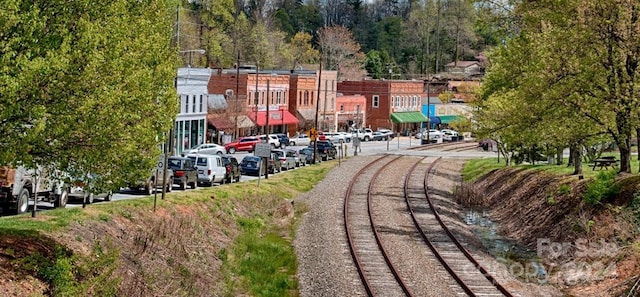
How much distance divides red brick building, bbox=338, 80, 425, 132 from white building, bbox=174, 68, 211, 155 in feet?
146

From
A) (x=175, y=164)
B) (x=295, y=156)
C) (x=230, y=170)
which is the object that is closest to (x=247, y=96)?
(x=295, y=156)

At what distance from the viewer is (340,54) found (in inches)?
5290

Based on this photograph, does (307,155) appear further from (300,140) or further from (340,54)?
(340,54)

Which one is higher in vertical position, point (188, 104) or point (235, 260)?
point (188, 104)

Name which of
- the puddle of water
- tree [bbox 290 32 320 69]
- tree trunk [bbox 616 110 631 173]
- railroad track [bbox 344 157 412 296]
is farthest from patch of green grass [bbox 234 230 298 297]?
tree [bbox 290 32 320 69]

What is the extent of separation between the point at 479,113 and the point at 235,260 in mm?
26769

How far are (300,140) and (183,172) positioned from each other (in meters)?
54.0

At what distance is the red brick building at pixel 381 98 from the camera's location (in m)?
116

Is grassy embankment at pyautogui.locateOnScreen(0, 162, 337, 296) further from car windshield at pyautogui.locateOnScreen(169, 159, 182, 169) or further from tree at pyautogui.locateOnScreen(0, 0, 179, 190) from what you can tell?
car windshield at pyautogui.locateOnScreen(169, 159, 182, 169)

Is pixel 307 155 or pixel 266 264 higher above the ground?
pixel 307 155

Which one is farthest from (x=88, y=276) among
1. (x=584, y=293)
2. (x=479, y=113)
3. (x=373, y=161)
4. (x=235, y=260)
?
(x=373, y=161)

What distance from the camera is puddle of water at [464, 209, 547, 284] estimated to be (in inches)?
934

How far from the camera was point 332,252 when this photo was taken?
1049 inches

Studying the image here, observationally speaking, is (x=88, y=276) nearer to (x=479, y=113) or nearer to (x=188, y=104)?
(x=479, y=113)
